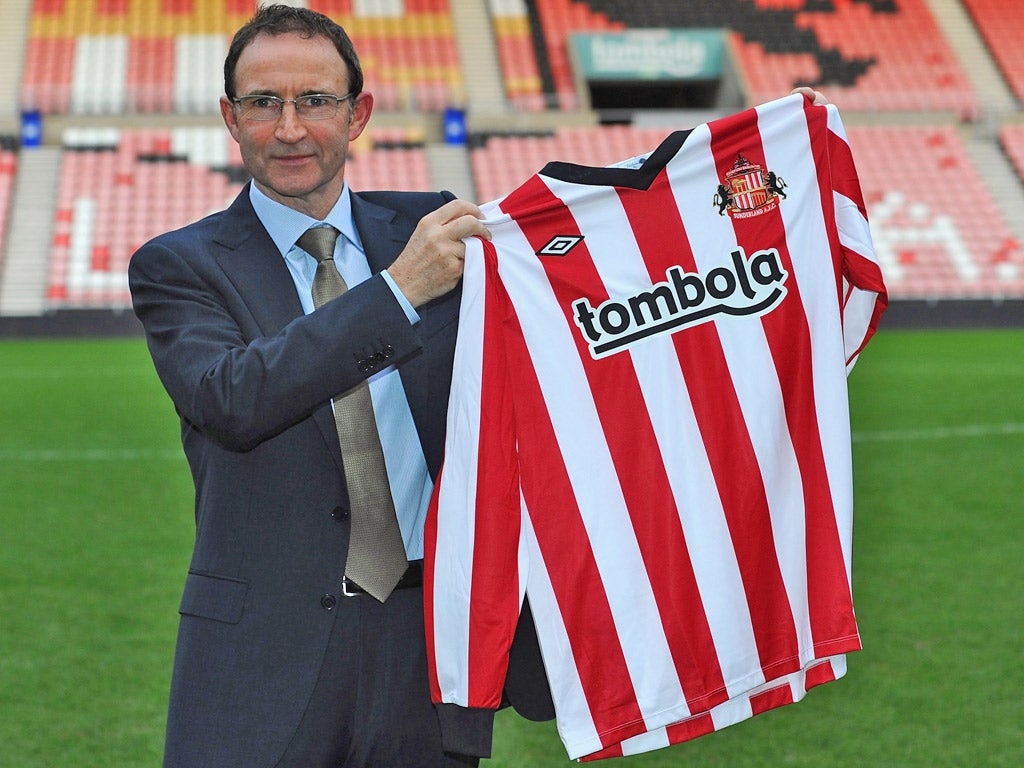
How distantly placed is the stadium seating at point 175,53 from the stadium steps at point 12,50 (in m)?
0.18

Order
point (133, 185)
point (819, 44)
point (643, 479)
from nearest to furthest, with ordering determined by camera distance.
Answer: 1. point (643, 479)
2. point (133, 185)
3. point (819, 44)

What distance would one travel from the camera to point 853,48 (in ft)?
76.6

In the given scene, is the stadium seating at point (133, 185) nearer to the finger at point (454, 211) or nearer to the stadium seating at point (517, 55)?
the stadium seating at point (517, 55)

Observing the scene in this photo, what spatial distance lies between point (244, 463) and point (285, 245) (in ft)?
1.08

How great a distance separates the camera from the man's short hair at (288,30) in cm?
177

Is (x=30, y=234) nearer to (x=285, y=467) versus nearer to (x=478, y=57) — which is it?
(x=478, y=57)

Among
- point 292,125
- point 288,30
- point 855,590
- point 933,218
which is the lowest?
point 933,218

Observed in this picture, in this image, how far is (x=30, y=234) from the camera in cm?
1830

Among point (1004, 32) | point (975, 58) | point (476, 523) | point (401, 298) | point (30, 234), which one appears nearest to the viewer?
point (401, 298)

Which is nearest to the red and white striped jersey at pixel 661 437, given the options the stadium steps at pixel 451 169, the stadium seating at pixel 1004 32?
the stadium steps at pixel 451 169

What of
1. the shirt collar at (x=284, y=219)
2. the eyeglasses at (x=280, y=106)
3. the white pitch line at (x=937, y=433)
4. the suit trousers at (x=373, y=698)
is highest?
the eyeglasses at (x=280, y=106)

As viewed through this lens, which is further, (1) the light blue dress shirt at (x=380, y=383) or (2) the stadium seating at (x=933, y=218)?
(2) the stadium seating at (x=933, y=218)

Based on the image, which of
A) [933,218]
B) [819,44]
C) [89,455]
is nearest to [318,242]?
[89,455]

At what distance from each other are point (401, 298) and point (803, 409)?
813 mm
